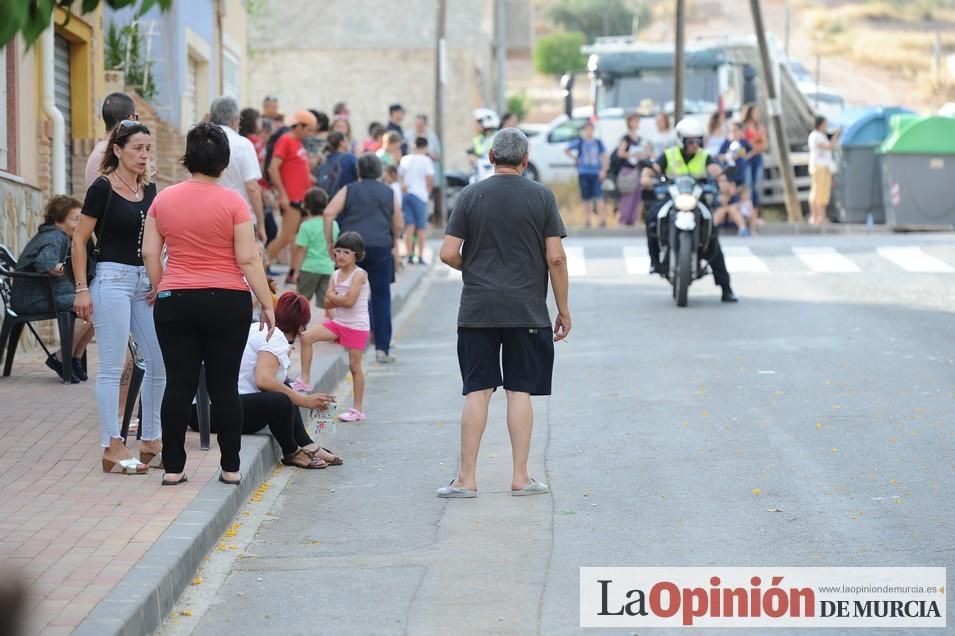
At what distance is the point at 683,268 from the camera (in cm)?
1717

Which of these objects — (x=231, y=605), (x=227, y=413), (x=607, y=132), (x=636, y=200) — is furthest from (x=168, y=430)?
(x=607, y=132)

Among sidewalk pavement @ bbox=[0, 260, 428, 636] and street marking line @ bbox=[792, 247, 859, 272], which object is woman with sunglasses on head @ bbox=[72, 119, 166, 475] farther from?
street marking line @ bbox=[792, 247, 859, 272]

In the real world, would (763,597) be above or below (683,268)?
below

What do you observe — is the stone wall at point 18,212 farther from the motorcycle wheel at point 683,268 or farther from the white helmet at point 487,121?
the white helmet at point 487,121

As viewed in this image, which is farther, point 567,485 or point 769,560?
point 567,485

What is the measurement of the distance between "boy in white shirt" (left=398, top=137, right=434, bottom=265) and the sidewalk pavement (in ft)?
36.6

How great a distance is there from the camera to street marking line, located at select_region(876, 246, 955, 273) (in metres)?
21.2

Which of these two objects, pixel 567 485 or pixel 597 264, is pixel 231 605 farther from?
pixel 597 264

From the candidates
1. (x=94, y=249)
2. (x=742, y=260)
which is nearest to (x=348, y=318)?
(x=94, y=249)

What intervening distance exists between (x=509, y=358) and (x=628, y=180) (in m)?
20.6

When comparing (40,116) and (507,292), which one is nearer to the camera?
(507,292)

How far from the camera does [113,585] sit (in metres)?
6.07

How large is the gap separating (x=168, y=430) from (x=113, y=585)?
203 cm

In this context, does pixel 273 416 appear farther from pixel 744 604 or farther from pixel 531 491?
pixel 744 604
